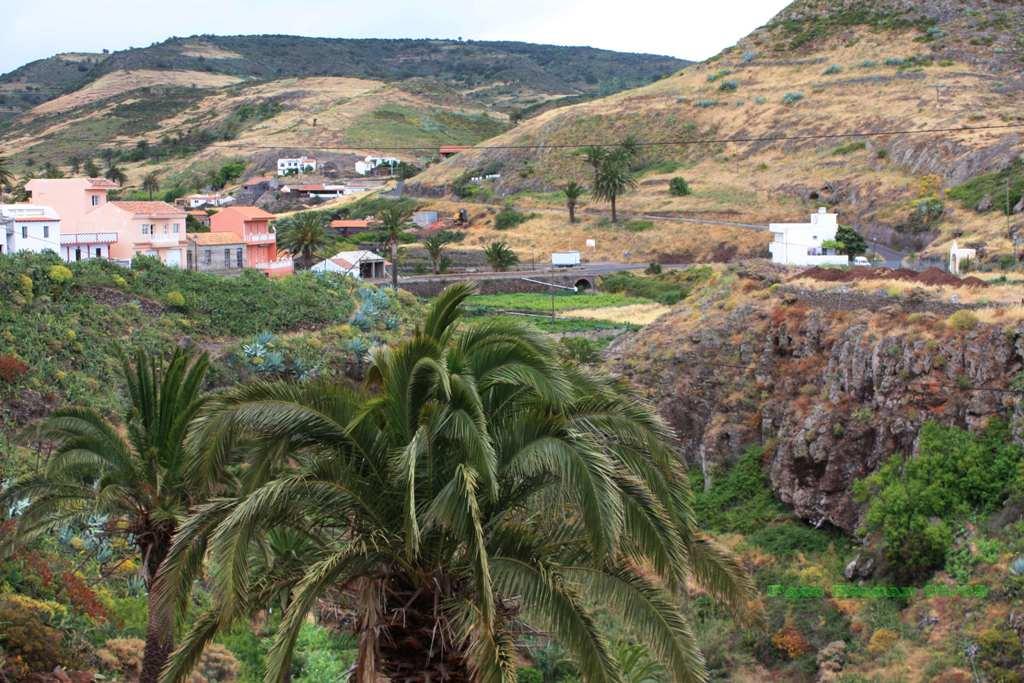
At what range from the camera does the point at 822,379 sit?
2739cm

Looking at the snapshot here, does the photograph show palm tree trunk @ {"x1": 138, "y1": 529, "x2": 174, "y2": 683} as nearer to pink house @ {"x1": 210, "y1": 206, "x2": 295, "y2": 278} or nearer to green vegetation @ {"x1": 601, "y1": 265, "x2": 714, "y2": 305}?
pink house @ {"x1": 210, "y1": 206, "x2": 295, "y2": 278}

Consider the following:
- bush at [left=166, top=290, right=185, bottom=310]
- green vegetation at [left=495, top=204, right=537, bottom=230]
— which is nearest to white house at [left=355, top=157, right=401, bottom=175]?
green vegetation at [left=495, top=204, right=537, bottom=230]

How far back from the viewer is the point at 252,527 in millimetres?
8422

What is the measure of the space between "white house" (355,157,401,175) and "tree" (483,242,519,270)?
5703 cm

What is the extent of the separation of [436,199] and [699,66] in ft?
102

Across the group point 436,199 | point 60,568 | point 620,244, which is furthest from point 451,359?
point 436,199

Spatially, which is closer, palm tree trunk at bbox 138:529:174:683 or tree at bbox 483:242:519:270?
palm tree trunk at bbox 138:529:174:683

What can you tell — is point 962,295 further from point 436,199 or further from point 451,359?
point 436,199

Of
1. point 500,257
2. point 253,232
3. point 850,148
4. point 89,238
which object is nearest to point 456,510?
point 89,238

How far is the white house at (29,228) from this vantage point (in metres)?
41.9

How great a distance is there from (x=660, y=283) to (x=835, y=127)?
82.0 ft

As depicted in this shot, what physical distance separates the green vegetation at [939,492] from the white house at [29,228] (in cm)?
3110

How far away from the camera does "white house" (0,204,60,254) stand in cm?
4191

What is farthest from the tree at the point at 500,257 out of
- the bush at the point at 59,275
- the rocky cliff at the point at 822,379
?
the bush at the point at 59,275
